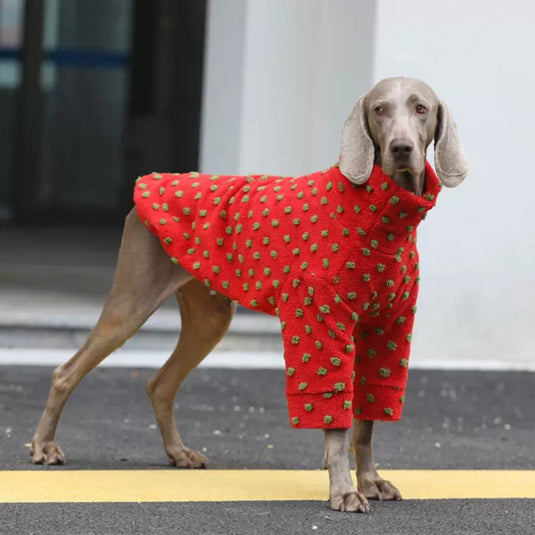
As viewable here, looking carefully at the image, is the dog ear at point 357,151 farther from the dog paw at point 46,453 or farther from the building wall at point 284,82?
the building wall at point 284,82

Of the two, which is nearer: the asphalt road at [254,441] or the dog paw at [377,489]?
the asphalt road at [254,441]

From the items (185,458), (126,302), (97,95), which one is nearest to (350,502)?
(185,458)

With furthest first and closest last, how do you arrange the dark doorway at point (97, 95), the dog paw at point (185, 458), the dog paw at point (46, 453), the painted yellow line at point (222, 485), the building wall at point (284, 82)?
the dark doorway at point (97, 95), the building wall at point (284, 82), the dog paw at point (185, 458), the dog paw at point (46, 453), the painted yellow line at point (222, 485)

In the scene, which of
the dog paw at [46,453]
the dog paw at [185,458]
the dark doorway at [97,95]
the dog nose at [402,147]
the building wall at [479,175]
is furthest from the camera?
the dark doorway at [97,95]

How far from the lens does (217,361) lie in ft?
27.2

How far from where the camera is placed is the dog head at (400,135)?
173 inches

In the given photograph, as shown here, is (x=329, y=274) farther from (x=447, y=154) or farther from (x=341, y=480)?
→ (x=341, y=480)

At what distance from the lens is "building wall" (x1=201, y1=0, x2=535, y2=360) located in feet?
28.1

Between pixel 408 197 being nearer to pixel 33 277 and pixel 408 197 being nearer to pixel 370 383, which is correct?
pixel 370 383

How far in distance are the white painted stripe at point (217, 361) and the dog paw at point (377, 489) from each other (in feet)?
10.7

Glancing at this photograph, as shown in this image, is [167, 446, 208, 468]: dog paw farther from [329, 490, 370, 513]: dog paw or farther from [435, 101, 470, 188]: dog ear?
[435, 101, 470, 188]: dog ear

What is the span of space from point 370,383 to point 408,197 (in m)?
0.77

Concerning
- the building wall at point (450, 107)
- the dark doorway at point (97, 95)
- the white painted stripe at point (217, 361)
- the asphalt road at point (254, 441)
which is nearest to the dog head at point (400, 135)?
the asphalt road at point (254, 441)

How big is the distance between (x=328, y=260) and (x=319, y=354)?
34cm
